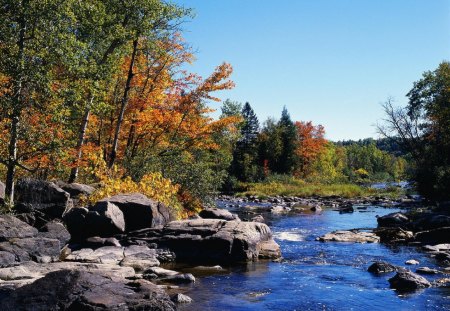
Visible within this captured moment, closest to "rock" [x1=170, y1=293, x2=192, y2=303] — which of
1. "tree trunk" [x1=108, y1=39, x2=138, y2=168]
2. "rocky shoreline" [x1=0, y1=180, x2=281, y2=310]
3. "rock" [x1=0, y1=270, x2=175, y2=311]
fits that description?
"rocky shoreline" [x1=0, y1=180, x2=281, y2=310]

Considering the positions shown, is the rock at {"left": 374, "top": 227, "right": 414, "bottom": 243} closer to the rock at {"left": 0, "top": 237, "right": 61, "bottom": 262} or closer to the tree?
the rock at {"left": 0, "top": 237, "right": 61, "bottom": 262}

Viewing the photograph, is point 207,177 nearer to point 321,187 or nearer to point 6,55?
point 6,55

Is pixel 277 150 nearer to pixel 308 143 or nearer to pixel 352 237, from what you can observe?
pixel 308 143

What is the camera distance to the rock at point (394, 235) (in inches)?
797

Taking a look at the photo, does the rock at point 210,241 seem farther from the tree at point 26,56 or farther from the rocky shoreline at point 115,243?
the tree at point 26,56

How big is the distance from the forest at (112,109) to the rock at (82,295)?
7292 millimetres

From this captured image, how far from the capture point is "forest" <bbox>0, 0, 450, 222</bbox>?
1495 cm

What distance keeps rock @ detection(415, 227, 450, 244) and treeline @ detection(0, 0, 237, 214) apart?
10.7m

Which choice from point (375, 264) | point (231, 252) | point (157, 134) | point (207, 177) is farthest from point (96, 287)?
point (157, 134)

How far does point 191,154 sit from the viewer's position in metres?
26.5

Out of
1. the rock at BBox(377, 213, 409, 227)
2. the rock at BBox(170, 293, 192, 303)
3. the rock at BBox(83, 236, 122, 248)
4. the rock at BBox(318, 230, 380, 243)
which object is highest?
the rock at BBox(83, 236, 122, 248)

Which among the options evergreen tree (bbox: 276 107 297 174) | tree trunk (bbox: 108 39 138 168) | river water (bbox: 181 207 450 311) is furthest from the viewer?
evergreen tree (bbox: 276 107 297 174)

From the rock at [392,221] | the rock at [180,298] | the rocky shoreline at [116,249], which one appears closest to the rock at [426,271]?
the rocky shoreline at [116,249]

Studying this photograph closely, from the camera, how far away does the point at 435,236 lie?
20141 mm
